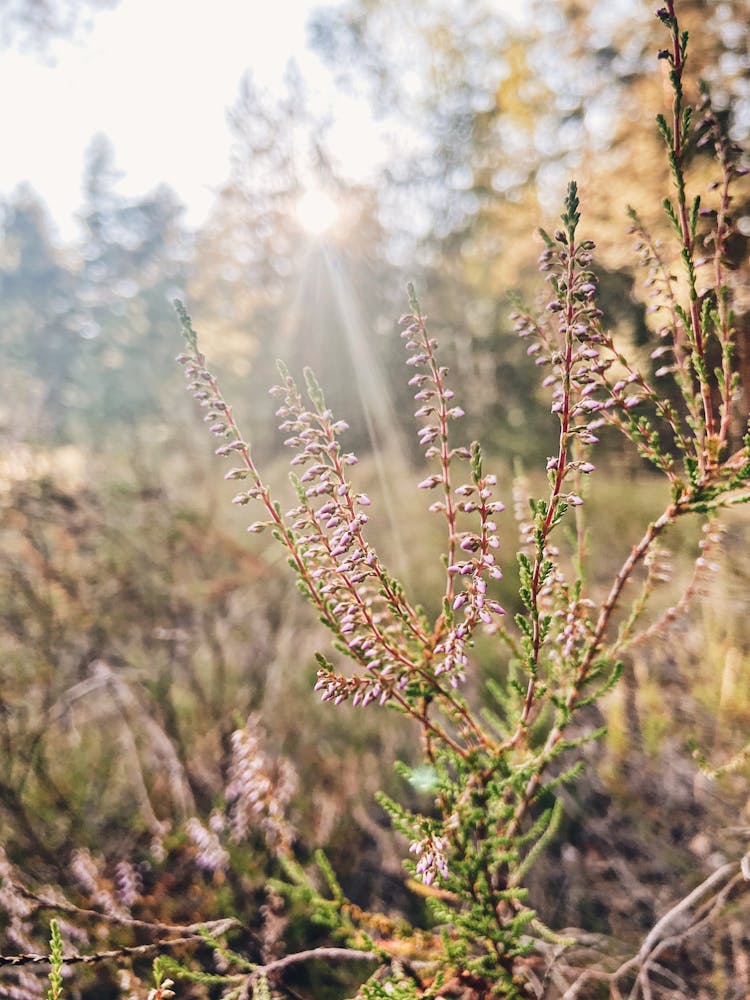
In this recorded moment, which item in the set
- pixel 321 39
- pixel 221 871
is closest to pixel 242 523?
pixel 221 871

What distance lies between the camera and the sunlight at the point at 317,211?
55.7 ft

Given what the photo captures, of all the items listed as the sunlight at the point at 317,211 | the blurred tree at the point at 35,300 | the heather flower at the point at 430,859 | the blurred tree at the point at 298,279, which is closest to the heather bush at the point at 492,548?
the heather flower at the point at 430,859

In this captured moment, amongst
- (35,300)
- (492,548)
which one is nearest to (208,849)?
(492,548)

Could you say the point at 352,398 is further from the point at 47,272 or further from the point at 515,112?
the point at 47,272

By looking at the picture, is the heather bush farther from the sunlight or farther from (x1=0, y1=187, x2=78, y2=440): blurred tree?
(x1=0, y1=187, x2=78, y2=440): blurred tree

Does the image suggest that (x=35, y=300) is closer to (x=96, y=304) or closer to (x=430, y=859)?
(x=96, y=304)

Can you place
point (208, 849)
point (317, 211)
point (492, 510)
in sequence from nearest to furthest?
point (492, 510), point (208, 849), point (317, 211)

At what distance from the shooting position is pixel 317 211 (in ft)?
56.2

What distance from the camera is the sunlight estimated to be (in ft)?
55.7

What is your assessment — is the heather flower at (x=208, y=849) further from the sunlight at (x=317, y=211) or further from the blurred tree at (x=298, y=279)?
the sunlight at (x=317, y=211)

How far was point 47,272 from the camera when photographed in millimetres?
28375

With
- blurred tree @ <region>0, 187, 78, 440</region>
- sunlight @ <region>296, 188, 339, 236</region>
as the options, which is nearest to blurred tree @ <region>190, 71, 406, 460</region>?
sunlight @ <region>296, 188, 339, 236</region>

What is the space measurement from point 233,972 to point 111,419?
20045 millimetres

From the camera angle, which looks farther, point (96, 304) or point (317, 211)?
point (96, 304)
